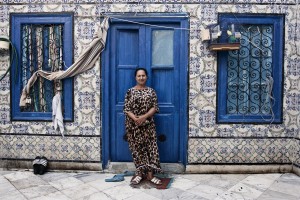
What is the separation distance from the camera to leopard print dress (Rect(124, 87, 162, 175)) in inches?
164

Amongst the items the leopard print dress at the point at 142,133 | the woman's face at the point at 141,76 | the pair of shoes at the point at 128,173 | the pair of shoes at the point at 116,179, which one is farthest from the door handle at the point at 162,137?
the woman's face at the point at 141,76

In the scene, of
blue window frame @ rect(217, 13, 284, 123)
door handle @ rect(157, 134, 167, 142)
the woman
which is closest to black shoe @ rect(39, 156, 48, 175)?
the woman

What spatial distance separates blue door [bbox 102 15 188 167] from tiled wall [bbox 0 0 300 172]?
0.15 meters

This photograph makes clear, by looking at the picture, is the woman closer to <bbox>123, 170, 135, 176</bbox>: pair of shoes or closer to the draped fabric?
<bbox>123, 170, 135, 176</bbox>: pair of shoes

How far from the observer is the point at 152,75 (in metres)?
4.62

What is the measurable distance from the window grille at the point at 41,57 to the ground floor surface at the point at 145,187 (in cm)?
117

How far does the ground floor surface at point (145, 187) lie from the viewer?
146 inches

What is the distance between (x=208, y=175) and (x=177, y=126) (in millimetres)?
921

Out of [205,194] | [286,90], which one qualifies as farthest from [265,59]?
[205,194]

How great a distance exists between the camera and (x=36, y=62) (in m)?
4.73

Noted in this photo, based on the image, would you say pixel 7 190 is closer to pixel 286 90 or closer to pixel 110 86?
pixel 110 86

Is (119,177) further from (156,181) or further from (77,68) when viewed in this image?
(77,68)

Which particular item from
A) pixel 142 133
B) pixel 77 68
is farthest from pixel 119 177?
pixel 77 68

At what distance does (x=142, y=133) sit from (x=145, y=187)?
0.77 metres
